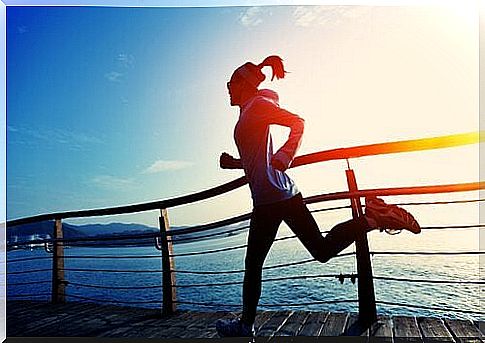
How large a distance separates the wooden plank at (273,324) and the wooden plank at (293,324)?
3cm

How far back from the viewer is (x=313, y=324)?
4.32 m

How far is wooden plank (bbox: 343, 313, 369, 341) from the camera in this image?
4168 mm

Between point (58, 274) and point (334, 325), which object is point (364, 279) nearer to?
point (334, 325)

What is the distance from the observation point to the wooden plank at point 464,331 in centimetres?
402

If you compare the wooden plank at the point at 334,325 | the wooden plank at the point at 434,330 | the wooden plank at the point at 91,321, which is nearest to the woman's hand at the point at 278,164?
the wooden plank at the point at 334,325

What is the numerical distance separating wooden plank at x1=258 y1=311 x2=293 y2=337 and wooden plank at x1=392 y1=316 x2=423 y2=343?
0.59 metres

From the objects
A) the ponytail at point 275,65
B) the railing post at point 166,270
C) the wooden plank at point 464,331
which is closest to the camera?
the wooden plank at point 464,331

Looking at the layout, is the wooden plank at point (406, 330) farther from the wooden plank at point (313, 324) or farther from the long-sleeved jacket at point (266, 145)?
the long-sleeved jacket at point (266, 145)

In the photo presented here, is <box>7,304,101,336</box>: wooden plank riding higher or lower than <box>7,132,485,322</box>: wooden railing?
lower

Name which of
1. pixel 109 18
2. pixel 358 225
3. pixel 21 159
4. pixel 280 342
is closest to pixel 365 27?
pixel 358 225

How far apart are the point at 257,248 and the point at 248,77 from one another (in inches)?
36.1

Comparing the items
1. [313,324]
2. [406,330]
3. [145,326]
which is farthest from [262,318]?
[406,330]

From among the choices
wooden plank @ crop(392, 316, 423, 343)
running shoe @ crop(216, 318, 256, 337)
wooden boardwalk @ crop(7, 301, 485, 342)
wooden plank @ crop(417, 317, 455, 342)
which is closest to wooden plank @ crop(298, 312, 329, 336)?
wooden boardwalk @ crop(7, 301, 485, 342)

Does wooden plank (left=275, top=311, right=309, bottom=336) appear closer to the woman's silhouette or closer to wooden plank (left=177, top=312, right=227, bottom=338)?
the woman's silhouette
